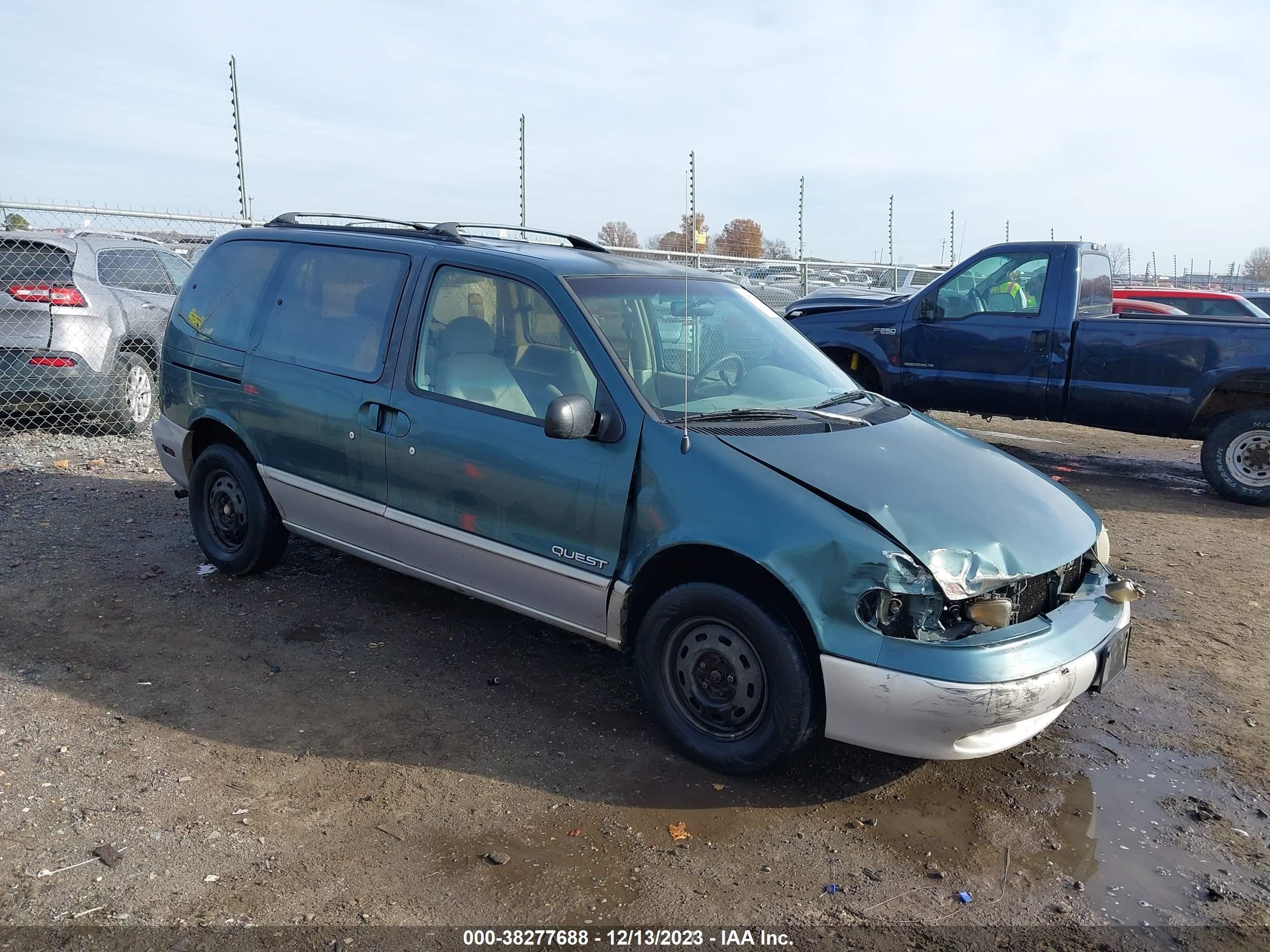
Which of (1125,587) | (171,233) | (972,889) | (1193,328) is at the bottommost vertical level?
(972,889)

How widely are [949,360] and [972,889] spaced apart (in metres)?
6.71

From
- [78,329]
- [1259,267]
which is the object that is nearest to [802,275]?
[78,329]

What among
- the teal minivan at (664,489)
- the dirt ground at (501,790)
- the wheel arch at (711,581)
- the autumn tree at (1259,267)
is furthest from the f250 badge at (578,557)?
the autumn tree at (1259,267)

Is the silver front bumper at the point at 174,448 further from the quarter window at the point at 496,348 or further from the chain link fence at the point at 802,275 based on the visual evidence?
the chain link fence at the point at 802,275

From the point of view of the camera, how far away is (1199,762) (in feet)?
12.6

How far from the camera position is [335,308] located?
15.7 feet

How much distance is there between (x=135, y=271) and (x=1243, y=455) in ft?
32.6

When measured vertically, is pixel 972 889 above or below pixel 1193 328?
below

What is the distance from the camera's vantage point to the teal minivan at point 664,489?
3.26 metres

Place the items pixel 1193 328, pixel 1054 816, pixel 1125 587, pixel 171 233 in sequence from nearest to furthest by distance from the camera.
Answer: pixel 1054 816 → pixel 1125 587 → pixel 1193 328 → pixel 171 233

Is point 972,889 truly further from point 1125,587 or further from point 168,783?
point 168,783

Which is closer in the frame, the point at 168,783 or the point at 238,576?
the point at 168,783

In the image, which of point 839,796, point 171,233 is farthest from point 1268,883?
point 171,233

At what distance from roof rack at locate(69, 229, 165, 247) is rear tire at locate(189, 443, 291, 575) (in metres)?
4.69
